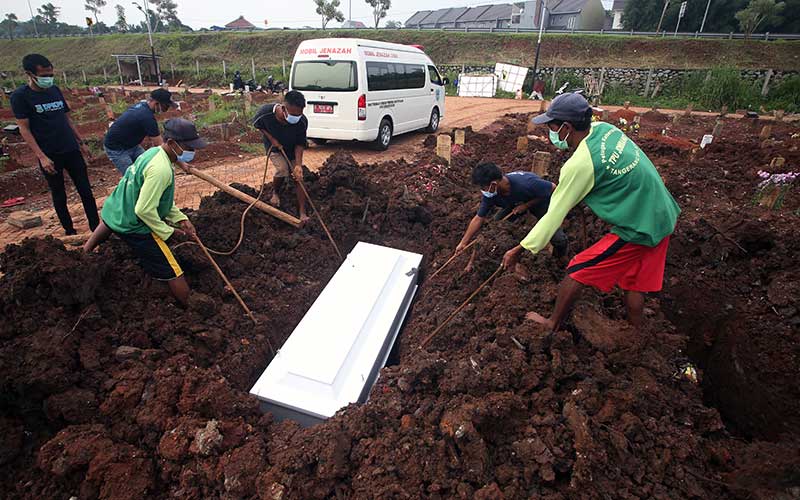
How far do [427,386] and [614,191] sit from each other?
1621 millimetres

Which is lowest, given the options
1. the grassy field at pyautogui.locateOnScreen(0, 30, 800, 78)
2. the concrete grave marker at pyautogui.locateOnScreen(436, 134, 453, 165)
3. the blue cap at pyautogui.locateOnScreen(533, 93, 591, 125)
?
the concrete grave marker at pyautogui.locateOnScreen(436, 134, 453, 165)

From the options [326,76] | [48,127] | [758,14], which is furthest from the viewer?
[758,14]

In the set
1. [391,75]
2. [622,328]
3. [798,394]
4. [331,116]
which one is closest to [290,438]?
[622,328]

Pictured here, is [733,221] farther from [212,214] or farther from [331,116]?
[331,116]

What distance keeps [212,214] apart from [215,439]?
103 inches

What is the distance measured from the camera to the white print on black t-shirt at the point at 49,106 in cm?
397

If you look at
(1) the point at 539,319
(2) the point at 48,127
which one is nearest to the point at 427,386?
(1) the point at 539,319

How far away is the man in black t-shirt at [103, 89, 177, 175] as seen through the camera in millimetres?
4141

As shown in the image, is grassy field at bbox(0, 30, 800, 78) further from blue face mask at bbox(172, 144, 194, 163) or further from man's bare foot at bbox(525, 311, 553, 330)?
blue face mask at bbox(172, 144, 194, 163)

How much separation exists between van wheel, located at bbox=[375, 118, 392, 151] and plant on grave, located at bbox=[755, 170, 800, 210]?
6.52 metres

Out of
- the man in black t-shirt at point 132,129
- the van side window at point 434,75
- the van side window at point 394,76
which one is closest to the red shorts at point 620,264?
the man in black t-shirt at point 132,129

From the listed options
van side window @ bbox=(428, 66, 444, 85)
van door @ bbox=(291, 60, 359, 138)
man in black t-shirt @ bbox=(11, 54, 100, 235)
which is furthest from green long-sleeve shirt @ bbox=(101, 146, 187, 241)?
van side window @ bbox=(428, 66, 444, 85)

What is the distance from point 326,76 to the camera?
318 inches

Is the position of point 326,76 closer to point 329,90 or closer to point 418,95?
point 329,90
